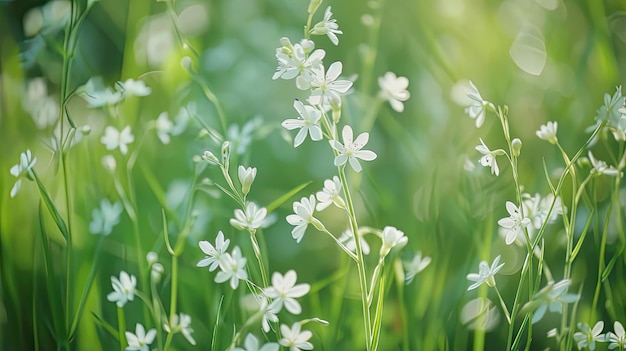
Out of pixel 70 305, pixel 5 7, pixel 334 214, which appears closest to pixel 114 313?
pixel 70 305

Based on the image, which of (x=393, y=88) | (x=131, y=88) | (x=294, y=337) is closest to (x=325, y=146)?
(x=393, y=88)

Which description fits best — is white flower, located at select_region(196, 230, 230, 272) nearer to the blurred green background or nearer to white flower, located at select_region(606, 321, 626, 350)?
the blurred green background

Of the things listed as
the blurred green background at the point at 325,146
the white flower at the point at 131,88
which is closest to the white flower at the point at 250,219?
the blurred green background at the point at 325,146

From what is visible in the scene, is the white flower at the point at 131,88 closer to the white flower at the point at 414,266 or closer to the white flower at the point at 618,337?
the white flower at the point at 414,266

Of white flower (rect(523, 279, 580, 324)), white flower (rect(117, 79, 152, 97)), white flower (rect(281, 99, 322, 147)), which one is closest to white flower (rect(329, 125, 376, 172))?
white flower (rect(281, 99, 322, 147))

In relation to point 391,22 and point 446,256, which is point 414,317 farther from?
point 391,22
